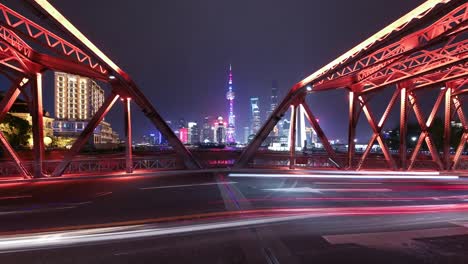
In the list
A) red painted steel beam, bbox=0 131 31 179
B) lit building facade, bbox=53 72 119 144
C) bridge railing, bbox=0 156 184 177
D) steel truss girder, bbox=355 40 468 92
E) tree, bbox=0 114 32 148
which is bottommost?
bridge railing, bbox=0 156 184 177

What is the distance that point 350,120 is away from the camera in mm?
25031

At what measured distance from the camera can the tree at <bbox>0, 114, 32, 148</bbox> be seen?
145 ft

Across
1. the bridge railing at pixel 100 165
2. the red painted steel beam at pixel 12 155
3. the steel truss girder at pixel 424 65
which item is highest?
the steel truss girder at pixel 424 65

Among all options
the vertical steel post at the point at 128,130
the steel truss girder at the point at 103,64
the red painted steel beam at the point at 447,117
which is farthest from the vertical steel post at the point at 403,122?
the vertical steel post at the point at 128,130

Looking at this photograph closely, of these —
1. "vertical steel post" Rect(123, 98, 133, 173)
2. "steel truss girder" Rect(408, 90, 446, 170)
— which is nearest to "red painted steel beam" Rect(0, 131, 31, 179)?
"vertical steel post" Rect(123, 98, 133, 173)

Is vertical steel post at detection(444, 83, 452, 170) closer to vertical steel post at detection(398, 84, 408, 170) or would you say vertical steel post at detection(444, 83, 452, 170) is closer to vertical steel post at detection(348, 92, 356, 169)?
vertical steel post at detection(398, 84, 408, 170)

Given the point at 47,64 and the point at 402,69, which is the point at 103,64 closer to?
the point at 47,64

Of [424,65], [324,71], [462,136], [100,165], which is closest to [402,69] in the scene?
[424,65]

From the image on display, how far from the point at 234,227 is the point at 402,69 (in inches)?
747

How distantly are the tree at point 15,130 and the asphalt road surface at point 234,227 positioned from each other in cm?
3988

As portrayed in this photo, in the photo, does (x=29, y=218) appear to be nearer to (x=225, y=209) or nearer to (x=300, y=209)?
(x=225, y=209)

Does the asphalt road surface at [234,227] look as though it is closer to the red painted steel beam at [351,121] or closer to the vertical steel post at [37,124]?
the vertical steel post at [37,124]

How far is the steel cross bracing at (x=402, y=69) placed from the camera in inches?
481

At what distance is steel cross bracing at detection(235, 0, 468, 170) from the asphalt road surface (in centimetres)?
767
